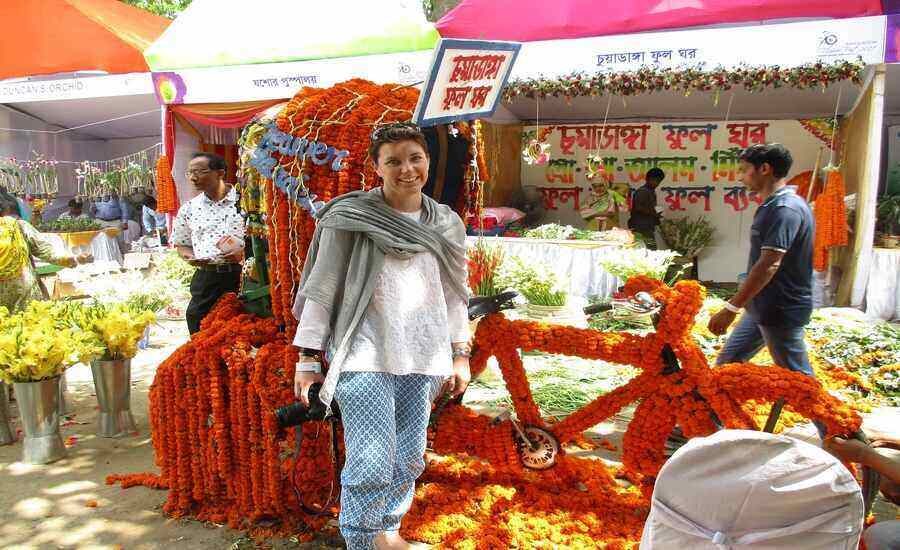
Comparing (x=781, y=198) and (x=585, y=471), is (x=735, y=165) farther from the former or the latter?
(x=585, y=471)

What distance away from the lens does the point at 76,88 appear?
10656 millimetres

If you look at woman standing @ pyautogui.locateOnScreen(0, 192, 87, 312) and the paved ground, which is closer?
the paved ground

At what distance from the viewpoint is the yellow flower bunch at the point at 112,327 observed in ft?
13.1

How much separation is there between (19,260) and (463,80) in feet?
12.0

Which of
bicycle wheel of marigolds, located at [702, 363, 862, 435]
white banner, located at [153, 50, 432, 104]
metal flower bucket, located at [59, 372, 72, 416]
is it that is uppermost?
white banner, located at [153, 50, 432, 104]

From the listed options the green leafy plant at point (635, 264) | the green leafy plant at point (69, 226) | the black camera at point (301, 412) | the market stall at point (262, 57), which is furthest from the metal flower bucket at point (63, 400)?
the green leafy plant at point (69, 226)

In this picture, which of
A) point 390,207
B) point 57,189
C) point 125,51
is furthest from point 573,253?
point 57,189

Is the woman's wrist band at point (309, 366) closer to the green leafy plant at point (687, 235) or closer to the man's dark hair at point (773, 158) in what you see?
the man's dark hair at point (773, 158)

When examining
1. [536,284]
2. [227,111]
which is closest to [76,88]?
[227,111]

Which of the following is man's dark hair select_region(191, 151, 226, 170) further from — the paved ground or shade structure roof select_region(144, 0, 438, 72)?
shade structure roof select_region(144, 0, 438, 72)

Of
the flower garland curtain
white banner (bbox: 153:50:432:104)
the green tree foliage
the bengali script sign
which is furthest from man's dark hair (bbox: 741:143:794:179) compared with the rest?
the green tree foliage

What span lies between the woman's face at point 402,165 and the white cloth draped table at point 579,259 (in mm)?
4997

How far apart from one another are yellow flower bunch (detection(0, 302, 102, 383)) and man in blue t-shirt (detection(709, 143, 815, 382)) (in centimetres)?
357

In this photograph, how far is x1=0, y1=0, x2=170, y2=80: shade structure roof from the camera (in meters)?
10.5
